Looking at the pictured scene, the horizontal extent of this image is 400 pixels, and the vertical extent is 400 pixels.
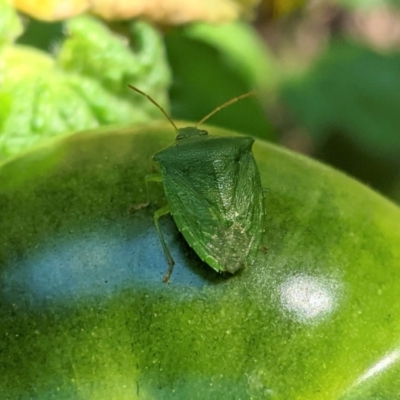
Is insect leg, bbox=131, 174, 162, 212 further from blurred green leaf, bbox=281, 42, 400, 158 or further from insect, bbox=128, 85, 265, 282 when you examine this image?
blurred green leaf, bbox=281, 42, 400, 158

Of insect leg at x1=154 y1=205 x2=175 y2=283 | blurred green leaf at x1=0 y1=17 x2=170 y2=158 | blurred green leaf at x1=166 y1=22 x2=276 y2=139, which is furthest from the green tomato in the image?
blurred green leaf at x1=166 y1=22 x2=276 y2=139

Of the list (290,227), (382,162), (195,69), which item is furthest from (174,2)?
(382,162)

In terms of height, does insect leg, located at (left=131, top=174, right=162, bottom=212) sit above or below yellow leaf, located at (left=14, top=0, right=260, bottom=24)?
above

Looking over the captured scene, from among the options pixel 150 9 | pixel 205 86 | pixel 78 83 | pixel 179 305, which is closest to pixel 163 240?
pixel 179 305

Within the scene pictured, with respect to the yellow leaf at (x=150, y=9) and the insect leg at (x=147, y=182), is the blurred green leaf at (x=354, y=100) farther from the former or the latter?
the insect leg at (x=147, y=182)

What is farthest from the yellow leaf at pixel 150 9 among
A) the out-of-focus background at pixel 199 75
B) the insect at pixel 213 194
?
the insect at pixel 213 194

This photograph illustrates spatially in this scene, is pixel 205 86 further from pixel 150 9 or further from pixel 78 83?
pixel 78 83
